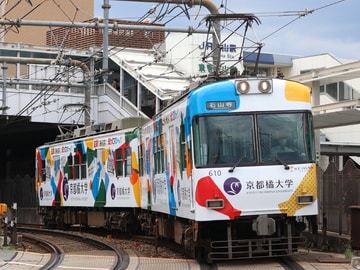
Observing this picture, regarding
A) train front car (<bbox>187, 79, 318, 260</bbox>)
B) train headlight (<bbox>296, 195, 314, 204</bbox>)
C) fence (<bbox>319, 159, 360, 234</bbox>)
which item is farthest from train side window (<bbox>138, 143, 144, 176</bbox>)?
train headlight (<bbox>296, 195, 314, 204</bbox>)

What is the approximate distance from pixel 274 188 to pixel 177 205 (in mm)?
2251

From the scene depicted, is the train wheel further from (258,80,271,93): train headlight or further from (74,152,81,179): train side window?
(74,152,81,179): train side window

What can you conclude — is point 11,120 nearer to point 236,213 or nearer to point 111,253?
point 111,253

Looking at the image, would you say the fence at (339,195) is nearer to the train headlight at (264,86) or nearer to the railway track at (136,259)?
the railway track at (136,259)

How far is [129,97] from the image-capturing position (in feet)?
113

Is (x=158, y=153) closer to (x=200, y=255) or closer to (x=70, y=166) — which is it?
(x=200, y=255)

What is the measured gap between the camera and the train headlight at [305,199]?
37.7 feet

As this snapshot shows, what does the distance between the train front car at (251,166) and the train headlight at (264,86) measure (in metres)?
0.02

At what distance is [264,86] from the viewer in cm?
1178

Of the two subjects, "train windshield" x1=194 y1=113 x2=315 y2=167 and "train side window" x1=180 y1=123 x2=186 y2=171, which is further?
"train side window" x1=180 y1=123 x2=186 y2=171

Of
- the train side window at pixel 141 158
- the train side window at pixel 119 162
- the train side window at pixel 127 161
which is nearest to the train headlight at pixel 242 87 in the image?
the train side window at pixel 141 158

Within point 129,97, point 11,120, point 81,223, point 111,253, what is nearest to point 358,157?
point 129,97

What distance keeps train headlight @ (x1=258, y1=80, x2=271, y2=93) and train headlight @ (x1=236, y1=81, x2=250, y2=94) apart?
21 cm

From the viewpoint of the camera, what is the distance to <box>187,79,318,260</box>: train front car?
11.3 metres
